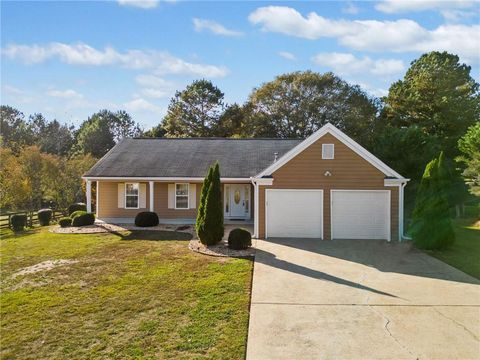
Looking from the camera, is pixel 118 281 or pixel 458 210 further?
pixel 458 210

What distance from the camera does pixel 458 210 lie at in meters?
25.6

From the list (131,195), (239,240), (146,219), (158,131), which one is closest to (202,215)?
(239,240)

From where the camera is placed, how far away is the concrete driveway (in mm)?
6215

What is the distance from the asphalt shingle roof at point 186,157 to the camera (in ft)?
67.3

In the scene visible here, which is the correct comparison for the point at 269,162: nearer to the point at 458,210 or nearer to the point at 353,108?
the point at 458,210

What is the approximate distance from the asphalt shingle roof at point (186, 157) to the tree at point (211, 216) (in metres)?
5.53

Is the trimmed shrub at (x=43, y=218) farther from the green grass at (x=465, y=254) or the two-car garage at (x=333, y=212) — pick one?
the green grass at (x=465, y=254)

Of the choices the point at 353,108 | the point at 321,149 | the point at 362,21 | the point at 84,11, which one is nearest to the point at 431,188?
the point at 321,149

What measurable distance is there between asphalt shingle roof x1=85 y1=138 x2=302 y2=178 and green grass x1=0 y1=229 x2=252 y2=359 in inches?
295

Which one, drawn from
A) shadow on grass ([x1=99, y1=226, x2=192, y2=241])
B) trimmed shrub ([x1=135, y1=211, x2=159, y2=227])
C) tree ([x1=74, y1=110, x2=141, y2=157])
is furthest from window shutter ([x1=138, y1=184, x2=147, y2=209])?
tree ([x1=74, y1=110, x2=141, y2=157])

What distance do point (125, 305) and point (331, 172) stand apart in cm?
1047

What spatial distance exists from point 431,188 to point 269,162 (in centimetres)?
942

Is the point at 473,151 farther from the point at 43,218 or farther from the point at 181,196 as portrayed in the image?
the point at 43,218

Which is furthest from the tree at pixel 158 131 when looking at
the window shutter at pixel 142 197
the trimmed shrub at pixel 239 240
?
the trimmed shrub at pixel 239 240
